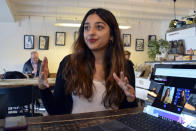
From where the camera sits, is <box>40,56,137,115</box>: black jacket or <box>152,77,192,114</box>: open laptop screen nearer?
<box>152,77,192,114</box>: open laptop screen

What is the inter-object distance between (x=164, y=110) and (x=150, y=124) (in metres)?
0.12

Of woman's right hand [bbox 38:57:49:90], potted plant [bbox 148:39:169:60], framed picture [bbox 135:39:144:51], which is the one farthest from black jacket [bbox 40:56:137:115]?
framed picture [bbox 135:39:144:51]

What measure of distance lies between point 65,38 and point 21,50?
141 centimetres

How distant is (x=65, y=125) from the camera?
0.62m

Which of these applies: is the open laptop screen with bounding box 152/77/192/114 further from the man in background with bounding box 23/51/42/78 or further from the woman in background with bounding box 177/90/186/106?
the man in background with bounding box 23/51/42/78

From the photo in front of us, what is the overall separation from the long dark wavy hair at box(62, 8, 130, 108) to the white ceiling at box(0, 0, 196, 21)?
11.9 ft

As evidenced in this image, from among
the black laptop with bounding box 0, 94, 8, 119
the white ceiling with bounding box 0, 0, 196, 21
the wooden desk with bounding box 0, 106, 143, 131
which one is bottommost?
the black laptop with bounding box 0, 94, 8, 119

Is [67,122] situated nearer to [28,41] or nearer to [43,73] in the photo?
[43,73]

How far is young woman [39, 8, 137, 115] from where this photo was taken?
3.47 feet

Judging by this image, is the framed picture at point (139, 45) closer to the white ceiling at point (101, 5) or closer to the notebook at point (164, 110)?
the white ceiling at point (101, 5)

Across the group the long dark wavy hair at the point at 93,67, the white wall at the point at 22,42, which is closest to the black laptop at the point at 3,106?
the long dark wavy hair at the point at 93,67

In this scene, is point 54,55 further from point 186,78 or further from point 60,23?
point 186,78

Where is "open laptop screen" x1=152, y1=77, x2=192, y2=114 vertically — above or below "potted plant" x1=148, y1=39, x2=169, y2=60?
below

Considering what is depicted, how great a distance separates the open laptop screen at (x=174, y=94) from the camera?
25.4 inches
